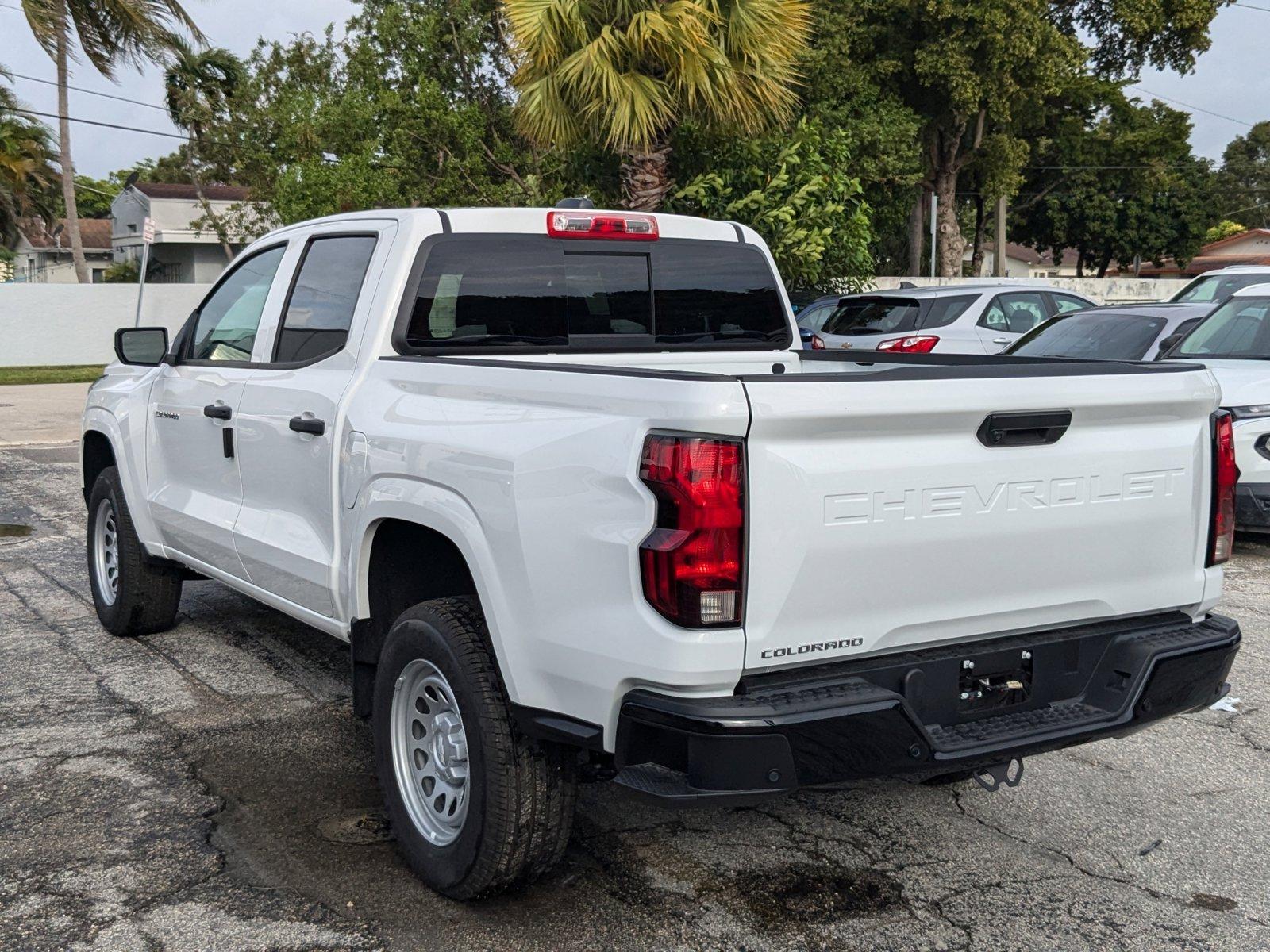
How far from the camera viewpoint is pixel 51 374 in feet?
85.7

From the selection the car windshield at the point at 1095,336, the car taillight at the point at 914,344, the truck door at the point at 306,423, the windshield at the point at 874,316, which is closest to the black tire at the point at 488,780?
the truck door at the point at 306,423

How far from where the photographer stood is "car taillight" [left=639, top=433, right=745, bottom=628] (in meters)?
2.75

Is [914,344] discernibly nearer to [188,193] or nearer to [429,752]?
[429,752]

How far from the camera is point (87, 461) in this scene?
21.8 ft

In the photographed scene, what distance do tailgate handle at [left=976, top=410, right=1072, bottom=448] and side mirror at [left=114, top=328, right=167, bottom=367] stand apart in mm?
3880

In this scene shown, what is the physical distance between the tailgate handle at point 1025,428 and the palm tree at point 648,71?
40.2ft

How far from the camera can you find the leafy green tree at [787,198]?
16281 millimetres

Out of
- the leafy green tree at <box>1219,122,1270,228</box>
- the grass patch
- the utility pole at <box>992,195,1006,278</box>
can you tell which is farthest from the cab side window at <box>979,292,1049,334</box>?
the leafy green tree at <box>1219,122,1270,228</box>

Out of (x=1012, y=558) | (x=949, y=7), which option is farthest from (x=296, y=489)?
(x=949, y=7)

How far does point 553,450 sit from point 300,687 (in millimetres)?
2914

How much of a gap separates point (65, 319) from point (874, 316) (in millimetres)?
21865

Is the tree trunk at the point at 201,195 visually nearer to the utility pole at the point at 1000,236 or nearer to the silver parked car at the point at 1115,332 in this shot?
the utility pole at the point at 1000,236

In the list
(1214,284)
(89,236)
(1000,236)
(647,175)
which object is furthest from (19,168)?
(1214,284)

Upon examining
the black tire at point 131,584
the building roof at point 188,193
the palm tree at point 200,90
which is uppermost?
the palm tree at point 200,90
